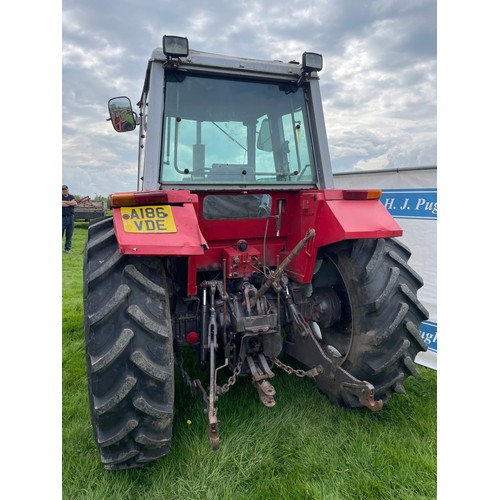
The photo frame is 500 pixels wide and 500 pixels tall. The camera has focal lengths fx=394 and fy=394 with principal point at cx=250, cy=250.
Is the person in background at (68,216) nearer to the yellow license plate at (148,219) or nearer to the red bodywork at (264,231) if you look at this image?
the red bodywork at (264,231)

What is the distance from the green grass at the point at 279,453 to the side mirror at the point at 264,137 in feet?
5.99

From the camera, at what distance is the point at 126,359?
1.99 metres

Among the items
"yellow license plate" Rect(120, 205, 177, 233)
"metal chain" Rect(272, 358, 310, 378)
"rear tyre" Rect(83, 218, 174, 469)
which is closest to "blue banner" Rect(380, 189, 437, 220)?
"metal chain" Rect(272, 358, 310, 378)

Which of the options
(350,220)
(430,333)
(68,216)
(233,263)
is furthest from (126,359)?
(68,216)

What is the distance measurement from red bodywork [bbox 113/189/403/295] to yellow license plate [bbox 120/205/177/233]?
29 millimetres

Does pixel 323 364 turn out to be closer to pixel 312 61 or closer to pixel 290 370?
pixel 290 370

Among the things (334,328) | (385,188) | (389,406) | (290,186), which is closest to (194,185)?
(290,186)

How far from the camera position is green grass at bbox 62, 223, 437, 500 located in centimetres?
211

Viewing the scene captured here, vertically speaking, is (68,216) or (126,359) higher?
(68,216)

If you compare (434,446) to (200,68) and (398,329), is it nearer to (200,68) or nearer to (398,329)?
(398,329)

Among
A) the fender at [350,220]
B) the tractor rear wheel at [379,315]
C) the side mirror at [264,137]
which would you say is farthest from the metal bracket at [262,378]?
the side mirror at [264,137]

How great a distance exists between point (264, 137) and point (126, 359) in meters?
1.83

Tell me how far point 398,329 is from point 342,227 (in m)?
0.76

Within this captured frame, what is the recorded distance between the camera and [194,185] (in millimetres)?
2557
